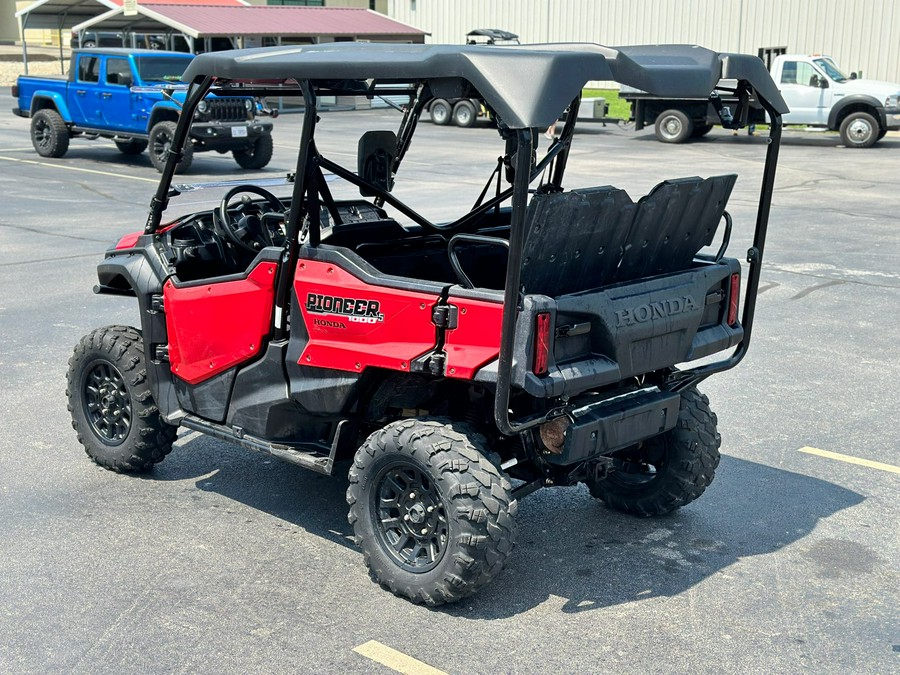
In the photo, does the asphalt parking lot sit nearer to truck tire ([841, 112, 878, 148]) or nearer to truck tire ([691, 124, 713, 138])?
truck tire ([841, 112, 878, 148])

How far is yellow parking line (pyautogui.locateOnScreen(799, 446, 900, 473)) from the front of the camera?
6.38m

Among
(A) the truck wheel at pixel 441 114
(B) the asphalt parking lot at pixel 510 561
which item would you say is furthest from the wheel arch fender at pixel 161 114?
(A) the truck wheel at pixel 441 114

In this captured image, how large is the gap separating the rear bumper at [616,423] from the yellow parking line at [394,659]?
966mm

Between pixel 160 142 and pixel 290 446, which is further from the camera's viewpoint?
pixel 160 142

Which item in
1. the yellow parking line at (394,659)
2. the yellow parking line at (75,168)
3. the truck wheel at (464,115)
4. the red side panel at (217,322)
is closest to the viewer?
the yellow parking line at (394,659)

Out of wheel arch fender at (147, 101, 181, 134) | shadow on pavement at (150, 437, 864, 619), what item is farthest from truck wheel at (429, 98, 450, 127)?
shadow on pavement at (150, 437, 864, 619)

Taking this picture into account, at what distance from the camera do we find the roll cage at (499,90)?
401cm

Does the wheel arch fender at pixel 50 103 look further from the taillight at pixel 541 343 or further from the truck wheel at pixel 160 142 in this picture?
the taillight at pixel 541 343

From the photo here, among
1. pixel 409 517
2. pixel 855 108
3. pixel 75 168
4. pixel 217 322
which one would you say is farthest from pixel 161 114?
pixel 409 517

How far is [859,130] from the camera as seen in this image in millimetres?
25938

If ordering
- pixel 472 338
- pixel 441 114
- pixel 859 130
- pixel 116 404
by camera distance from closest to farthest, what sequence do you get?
pixel 472 338, pixel 116 404, pixel 859 130, pixel 441 114

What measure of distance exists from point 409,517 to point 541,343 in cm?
96

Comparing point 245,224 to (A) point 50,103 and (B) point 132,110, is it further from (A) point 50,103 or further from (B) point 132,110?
(A) point 50,103

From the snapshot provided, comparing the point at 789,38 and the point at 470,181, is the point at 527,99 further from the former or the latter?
the point at 789,38
